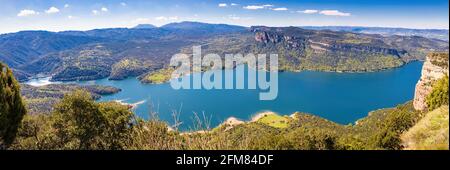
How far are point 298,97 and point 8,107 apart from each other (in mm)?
86527

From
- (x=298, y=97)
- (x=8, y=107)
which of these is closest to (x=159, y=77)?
(x=298, y=97)

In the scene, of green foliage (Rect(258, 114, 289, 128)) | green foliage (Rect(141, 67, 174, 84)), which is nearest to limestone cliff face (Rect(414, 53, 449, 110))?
green foliage (Rect(258, 114, 289, 128))

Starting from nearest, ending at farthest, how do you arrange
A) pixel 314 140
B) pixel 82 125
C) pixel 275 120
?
pixel 82 125
pixel 314 140
pixel 275 120

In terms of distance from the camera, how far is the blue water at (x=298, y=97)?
76.5 metres

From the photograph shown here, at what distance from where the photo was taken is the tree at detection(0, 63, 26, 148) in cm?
1105

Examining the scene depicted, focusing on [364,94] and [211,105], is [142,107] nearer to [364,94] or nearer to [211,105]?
[211,105]

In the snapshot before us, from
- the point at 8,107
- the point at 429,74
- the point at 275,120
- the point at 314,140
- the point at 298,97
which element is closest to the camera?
the point at 8,107

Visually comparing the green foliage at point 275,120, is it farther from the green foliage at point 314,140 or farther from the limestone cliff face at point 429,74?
the green foliage at point 314,140

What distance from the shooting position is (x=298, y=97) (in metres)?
93.9

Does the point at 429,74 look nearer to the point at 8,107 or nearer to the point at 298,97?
the point at 8,107

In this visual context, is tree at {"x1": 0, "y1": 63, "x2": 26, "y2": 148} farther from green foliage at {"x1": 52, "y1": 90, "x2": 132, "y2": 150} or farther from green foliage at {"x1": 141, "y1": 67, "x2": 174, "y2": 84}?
green foliage at {"x1": 141, "y1": 67, "x2": 174, "y2": 84}

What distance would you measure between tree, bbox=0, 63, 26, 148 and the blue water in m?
47.9
